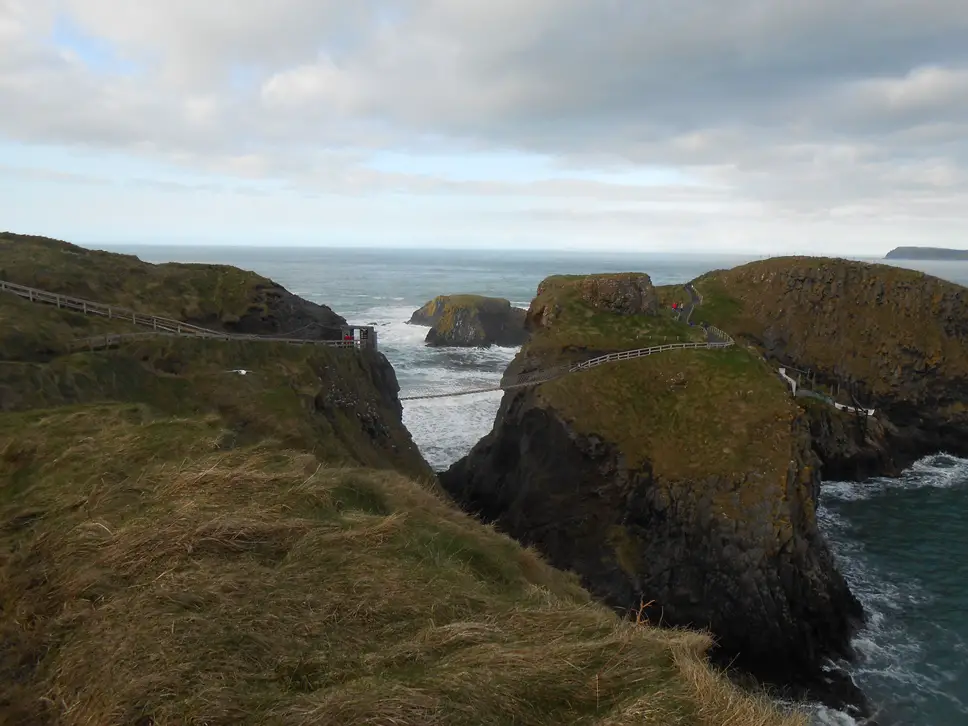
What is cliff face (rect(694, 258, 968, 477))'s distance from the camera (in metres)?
42.9

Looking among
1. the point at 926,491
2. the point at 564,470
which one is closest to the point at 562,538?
the point at 564,470

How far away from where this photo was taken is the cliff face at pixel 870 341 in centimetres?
4288

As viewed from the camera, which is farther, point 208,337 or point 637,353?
point 637,353

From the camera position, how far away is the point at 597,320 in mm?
38594

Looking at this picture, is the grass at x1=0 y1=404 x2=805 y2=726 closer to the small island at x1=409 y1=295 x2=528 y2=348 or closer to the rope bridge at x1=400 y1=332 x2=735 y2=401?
the rope bridge at x1=400 y1=332 x2=735 y2=401

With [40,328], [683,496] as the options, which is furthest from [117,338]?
[683,496]

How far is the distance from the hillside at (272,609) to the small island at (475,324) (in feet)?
209

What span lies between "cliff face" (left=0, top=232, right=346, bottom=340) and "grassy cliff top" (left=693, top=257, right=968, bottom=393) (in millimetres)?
36082

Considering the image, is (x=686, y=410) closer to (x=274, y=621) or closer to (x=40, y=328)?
(x=274, y=621)

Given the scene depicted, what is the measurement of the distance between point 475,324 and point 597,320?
42.2 meters

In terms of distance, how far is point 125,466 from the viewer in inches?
474

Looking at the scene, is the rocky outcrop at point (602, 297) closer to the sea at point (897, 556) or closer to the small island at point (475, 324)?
the sea at point (897, 556)

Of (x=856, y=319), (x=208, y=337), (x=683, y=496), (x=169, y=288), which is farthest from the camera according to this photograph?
(x=856, y=319)

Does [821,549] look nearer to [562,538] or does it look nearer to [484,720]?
[562,538]
